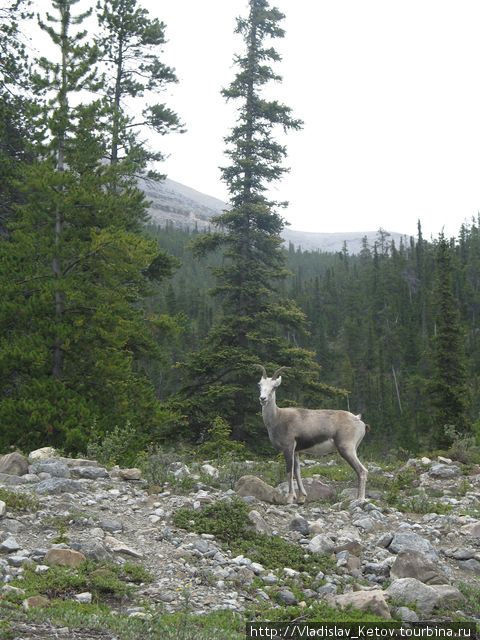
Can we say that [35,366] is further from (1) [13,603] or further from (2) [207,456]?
(1) [13,603]

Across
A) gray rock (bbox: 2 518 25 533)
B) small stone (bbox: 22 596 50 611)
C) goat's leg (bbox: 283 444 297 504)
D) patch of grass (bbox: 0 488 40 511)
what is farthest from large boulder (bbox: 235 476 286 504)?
small stone (bbox: 22 596 50 611)

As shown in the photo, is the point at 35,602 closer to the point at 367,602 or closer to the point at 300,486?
the point at 367,602

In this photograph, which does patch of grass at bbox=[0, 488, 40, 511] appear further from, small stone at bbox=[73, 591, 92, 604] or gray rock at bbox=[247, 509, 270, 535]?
gray rock at bbox=[247, 509, 270, 535]

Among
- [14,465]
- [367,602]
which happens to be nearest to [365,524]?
[367,602]

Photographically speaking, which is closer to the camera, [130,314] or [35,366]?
[35,366]

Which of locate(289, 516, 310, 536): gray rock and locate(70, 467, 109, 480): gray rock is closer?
locate(289, 516, 310, 536): gray rock

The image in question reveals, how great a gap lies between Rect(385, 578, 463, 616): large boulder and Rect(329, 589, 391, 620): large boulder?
382 mm

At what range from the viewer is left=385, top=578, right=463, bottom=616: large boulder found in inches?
253

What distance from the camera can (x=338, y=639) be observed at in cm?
550

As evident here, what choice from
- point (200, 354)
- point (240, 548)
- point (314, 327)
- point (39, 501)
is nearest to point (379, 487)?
point (240, 548)

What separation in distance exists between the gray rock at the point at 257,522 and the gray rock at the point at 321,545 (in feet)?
2.11

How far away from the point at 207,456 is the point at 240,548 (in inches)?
374

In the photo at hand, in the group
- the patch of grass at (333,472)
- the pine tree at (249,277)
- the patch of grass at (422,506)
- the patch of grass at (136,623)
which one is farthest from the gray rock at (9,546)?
the pine tree at (249,277)

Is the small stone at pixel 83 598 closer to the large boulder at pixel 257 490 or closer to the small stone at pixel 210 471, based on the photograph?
the large boulder at pixel 257 490
